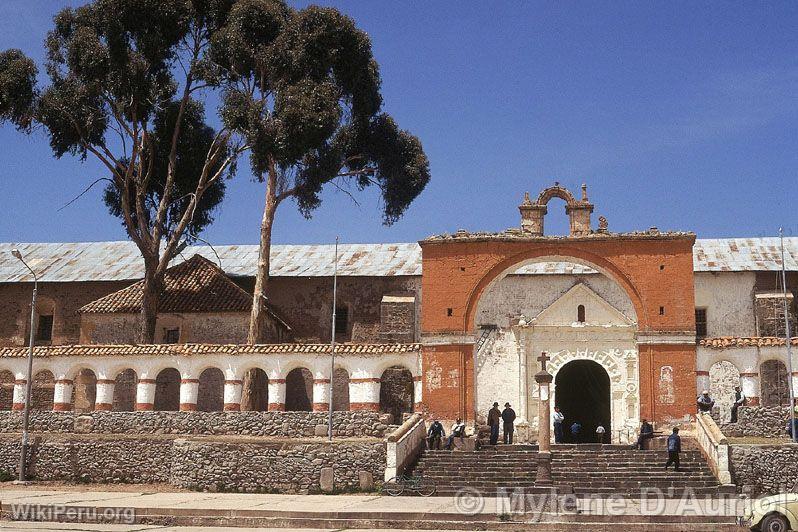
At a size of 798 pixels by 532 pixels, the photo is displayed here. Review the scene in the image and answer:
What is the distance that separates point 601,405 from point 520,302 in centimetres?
454

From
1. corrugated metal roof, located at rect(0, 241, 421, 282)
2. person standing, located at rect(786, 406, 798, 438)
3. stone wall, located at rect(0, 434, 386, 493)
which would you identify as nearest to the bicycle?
stone wall, located at rect(0, 434, 386, 493)

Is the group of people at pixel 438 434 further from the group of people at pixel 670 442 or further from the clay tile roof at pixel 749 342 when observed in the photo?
the clay tile roof at pixel 749 342

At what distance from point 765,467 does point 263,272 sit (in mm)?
16236

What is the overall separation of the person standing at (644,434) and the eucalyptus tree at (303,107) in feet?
39.2

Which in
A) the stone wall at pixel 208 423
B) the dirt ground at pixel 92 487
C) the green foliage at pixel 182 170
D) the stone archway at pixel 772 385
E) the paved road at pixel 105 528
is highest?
the green foliage at pixel 182 170

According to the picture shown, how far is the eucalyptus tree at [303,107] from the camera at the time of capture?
94.0 feet

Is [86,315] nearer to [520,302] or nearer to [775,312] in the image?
[520,302]

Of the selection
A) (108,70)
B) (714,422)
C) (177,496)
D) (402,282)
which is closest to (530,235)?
(714,422)

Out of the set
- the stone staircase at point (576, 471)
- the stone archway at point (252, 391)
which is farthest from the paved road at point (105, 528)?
the stone archway at point (252, 391)

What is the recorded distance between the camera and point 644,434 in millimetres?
23609

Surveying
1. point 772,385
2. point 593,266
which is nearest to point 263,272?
point 593,266

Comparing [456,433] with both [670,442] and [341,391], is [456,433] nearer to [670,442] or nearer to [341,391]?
[670,442]

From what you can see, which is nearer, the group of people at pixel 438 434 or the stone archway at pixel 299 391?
the group of people at pixel 438 434

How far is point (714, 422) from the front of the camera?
22844 mm
